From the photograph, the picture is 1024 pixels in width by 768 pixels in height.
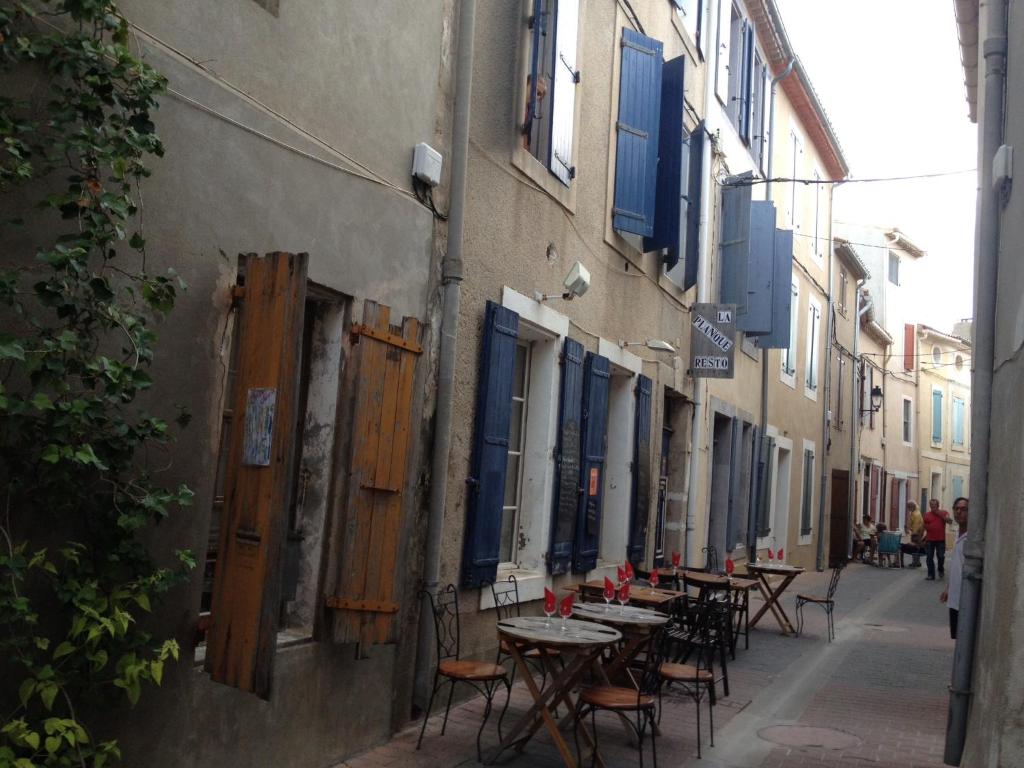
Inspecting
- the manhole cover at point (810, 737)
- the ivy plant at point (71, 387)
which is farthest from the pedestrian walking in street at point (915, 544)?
the ivy plant at point (71, 387)

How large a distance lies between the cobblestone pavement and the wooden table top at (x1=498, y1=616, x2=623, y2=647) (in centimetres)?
71

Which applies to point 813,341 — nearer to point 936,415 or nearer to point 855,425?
point 855,425

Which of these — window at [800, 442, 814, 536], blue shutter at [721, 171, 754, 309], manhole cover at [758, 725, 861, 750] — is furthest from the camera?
window at [800, 442, 814, 536]

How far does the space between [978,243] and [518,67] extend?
10.4 ft

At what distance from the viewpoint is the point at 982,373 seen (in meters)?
5.73

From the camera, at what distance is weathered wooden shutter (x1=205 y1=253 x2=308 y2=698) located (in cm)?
401

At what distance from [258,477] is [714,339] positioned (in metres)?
8.01

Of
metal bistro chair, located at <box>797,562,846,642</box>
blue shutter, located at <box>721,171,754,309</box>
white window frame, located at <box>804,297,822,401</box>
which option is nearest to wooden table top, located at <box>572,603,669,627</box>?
metal bistro chair, located at <box>797,562,846,642</box>

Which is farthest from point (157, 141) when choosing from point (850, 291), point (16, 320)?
point (850, 291)

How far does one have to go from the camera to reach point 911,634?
38.3 feet

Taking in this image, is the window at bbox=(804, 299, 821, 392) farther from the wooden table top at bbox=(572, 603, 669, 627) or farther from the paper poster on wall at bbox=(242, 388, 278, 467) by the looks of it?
the paper poster on wall at bbox=(242, 388, 278, 467)

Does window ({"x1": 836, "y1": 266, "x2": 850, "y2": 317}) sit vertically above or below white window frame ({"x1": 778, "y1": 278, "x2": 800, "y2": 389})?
above

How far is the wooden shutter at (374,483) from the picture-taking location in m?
4.97

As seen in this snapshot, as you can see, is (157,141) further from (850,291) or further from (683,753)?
(850,291)
